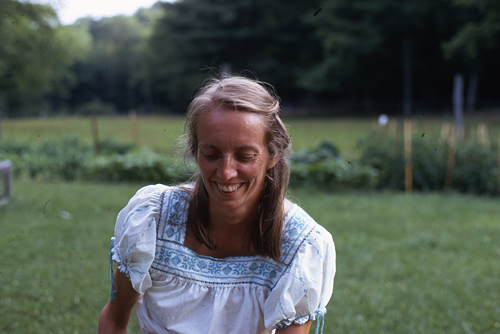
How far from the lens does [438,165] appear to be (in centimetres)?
791

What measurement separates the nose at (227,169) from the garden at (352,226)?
322 millimetres

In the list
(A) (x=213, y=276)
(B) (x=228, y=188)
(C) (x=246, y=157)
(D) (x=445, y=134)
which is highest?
(C) (x=246, y=157)

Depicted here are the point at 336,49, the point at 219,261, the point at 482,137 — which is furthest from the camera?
the point at 336,49

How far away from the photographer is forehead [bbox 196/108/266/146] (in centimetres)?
146

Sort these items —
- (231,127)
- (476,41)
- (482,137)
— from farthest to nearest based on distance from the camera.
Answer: (476,41)
(482,137)
(231,127)

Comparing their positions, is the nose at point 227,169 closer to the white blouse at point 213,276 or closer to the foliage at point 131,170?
the white blouse at point 213,276

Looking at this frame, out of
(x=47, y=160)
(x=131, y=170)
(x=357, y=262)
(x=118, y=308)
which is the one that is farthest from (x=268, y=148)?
(x=47, y=160)

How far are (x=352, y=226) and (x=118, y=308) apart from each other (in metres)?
4.31

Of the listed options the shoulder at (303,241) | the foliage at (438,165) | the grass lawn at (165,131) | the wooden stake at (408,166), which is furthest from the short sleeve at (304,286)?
the foliage at (438,165)

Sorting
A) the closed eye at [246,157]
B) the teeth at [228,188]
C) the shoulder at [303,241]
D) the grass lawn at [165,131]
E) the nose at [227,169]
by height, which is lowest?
the grass lawn at [165,131]

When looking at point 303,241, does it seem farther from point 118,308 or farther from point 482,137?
point 482,137

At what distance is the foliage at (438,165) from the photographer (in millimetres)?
7711

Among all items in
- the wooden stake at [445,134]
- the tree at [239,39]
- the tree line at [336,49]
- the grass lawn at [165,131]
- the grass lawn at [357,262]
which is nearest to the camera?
the grass lawn at [357,262]

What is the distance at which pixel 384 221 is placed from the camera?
5.92 meters
